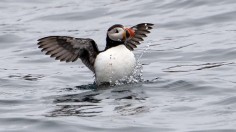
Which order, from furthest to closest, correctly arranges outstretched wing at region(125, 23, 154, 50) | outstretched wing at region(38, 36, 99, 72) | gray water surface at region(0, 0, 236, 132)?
outstretched wing at region(125, 23, 154, 50) < outstretched wing at region(38, 36, 99, 72) < gray water surface at region(0, 0, 236, 132)

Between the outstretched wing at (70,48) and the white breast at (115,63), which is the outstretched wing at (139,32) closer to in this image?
the outstretched wing at (70,48)

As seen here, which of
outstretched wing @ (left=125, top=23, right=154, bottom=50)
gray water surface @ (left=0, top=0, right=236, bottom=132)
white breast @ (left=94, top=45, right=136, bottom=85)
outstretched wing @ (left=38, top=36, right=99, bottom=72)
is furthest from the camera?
outstretched wing @ (left=125, top=23, right=154, bottom=50)

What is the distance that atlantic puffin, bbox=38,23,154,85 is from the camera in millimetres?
10602

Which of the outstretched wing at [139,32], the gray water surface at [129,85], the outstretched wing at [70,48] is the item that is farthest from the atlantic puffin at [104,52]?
the outstretched wing at [139,32]

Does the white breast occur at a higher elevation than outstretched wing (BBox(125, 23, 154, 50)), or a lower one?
lower

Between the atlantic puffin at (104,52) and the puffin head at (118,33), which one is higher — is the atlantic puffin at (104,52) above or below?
below

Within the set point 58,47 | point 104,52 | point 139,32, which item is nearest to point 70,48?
point 58,47

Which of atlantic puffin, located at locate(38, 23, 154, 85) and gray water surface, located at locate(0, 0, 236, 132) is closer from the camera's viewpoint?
gray water surface, located at locate(0, 0, 236, 132)

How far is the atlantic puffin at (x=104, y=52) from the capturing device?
1060 centimetres

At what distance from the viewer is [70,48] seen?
11086 millimetres

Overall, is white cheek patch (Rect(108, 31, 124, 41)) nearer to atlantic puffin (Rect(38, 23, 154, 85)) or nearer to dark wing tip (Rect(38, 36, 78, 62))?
atlantic puffin (Rect(38, 23, 154, 85))

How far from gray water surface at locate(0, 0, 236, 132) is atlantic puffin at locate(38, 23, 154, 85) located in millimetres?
251

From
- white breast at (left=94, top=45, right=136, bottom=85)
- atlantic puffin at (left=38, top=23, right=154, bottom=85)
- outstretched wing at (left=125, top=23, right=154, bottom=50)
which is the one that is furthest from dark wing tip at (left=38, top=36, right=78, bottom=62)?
outstretched wing at (left=125, top=23, right=154, bottom=50)

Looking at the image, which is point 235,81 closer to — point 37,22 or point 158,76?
point 158,76
